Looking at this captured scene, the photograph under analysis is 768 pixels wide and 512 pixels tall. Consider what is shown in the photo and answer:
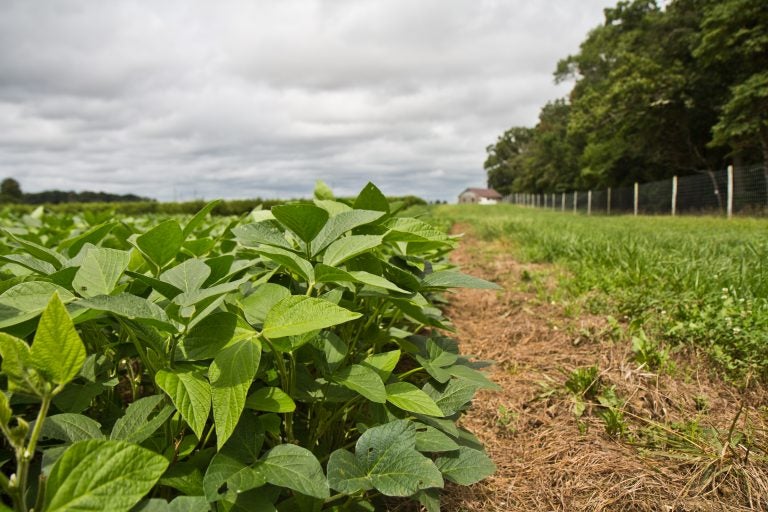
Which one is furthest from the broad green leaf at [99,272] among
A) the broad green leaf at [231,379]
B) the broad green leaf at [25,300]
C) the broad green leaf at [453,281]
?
the broad green leaf at [453,281]

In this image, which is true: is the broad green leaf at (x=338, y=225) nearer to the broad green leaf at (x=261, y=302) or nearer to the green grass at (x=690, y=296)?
the broad green leaf at (x=261, y=302)

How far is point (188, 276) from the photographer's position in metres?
0.85

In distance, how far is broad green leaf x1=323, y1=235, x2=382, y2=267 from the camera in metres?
0.92

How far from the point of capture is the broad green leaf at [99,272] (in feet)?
2.65

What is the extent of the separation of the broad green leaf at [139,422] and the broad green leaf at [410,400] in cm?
44

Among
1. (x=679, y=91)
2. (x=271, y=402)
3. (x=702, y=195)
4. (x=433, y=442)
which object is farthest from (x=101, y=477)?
(x=679, y=91)

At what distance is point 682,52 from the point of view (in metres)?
23.3

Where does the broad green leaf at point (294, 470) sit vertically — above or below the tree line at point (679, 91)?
below

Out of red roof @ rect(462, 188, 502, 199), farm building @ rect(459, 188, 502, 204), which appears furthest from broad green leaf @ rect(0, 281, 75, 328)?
red roof @ rect(462, 188, 502, 199)

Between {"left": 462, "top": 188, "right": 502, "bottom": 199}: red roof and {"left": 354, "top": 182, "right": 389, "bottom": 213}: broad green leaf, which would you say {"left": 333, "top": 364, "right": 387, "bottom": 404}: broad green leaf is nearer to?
{"left": 354, "top": 182, "right": 389, "bottom": 213}: broad green leaf

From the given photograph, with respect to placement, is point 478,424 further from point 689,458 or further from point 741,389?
point 741,389

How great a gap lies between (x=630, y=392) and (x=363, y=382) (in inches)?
65.5

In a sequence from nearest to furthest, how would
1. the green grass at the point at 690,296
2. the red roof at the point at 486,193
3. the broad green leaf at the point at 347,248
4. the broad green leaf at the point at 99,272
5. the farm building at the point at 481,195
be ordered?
the broad green leaf at the point at 99,272
the broad green leaf at the point at 347,248
the green grass at the point at 690,296
the farm building at the point at 481,195
the red roof at the point at 486,193

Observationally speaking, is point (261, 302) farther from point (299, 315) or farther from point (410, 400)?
point (410, 400)
